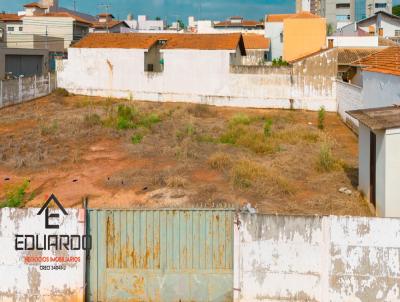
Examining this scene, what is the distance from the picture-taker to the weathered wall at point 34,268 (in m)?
7.62

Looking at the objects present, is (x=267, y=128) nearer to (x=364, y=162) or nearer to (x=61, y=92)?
(x=364, y=162)

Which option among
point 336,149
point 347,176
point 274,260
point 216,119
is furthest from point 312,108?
point 274,260

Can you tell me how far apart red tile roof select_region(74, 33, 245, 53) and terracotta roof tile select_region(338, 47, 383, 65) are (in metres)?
6.71

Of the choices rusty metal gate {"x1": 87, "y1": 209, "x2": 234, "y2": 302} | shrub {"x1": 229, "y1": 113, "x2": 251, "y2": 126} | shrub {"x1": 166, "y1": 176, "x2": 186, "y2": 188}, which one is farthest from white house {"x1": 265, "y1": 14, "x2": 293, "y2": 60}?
rusty metal gate {"x1": 87, "y1": 209, "x2": 234, "y2": 302}

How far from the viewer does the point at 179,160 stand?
16688 mm

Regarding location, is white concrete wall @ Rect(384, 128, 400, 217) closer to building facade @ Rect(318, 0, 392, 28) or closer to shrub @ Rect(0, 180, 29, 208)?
shrub @ Rect(0, 180, 29, 208)

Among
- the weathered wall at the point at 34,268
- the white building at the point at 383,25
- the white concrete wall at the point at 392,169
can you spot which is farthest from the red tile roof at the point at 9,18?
the weathered wall at the point at 34,268

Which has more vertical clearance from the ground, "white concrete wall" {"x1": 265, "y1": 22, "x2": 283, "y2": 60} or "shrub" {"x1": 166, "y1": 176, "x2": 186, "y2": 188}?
"white concrete wall" {"x1": 265, "y1": 22, "x2": 283, "y2": 60}

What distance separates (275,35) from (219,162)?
40.6 metres

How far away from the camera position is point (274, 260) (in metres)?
7.56

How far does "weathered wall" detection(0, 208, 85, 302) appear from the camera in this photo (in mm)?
7625

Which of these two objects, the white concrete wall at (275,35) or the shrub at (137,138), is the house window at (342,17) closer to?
the white concrete wall at (275,35)

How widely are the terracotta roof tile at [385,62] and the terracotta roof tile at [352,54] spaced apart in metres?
11.4

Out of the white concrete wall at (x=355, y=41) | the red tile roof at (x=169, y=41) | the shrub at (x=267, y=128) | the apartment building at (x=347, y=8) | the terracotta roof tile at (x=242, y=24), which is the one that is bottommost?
the shrub at (x=267, y=128)
